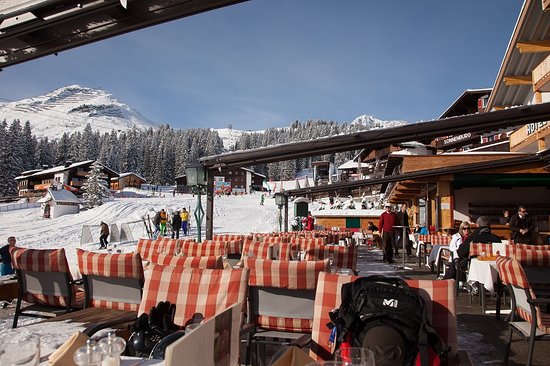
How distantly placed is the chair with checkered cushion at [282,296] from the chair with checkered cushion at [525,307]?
1525mm

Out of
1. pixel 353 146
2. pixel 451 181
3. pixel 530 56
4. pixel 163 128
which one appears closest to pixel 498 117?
pixel 353 146

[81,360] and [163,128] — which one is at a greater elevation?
[163,128]

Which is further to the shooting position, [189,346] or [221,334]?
[221,334]

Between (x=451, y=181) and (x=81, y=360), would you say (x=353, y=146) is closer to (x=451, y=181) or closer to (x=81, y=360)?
(x=81, y=360)

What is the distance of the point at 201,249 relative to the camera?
6.75 metres

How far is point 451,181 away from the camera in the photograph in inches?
597

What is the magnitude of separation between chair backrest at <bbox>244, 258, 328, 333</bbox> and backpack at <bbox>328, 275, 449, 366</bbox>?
96 cm

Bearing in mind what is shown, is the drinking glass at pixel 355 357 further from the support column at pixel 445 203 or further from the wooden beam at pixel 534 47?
the wooden beam at pixel 534 47

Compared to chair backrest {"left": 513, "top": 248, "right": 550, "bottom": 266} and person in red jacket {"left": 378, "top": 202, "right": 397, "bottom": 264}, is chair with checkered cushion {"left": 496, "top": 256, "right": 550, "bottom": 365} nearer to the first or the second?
chair backrest {"left": 513, "top": 248, "right": 550, "bottom": 266}

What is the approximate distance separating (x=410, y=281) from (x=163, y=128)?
141 metres

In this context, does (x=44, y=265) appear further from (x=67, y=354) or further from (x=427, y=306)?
(x=427, y=306)

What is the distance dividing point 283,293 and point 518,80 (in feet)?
57.7

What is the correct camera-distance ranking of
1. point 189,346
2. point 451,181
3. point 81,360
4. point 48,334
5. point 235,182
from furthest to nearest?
point 235,182, point 451,181, point 48,334, point 81,360, point 189,346

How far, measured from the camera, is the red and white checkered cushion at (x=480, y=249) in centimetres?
675
